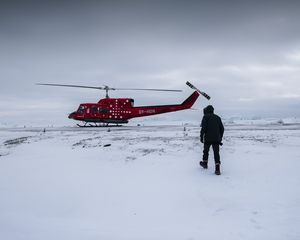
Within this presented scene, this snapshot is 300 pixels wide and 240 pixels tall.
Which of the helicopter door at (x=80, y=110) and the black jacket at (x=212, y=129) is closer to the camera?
the black jacket at (x=212, y=129)

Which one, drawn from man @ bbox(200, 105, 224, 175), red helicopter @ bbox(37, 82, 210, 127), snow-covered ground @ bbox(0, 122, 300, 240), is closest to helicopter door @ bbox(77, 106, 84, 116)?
red helicopter @ bbox(37, 82, 210, 127)

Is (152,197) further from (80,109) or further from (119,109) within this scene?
(80,109)

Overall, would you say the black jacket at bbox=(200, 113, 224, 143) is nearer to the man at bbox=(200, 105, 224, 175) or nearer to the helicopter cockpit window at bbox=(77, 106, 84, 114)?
the man at bbox=(200, 105, 224, 175)

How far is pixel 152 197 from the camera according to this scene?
7102 millimetres

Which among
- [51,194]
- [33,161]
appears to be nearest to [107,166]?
[51,194]

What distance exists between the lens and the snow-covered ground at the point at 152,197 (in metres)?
5.44

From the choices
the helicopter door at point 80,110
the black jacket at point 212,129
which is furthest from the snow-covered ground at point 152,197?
the helicopter door at point 80,110

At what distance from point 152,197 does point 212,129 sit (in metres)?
3.13

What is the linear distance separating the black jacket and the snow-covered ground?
1160 mm

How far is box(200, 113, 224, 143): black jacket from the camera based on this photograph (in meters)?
8.71

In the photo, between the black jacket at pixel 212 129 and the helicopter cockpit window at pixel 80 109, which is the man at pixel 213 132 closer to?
the black jacket at pixel 212 129

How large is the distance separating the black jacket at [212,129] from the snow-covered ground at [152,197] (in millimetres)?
1160

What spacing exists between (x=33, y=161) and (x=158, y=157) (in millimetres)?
5520

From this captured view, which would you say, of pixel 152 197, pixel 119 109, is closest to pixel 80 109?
pixel 119 109
